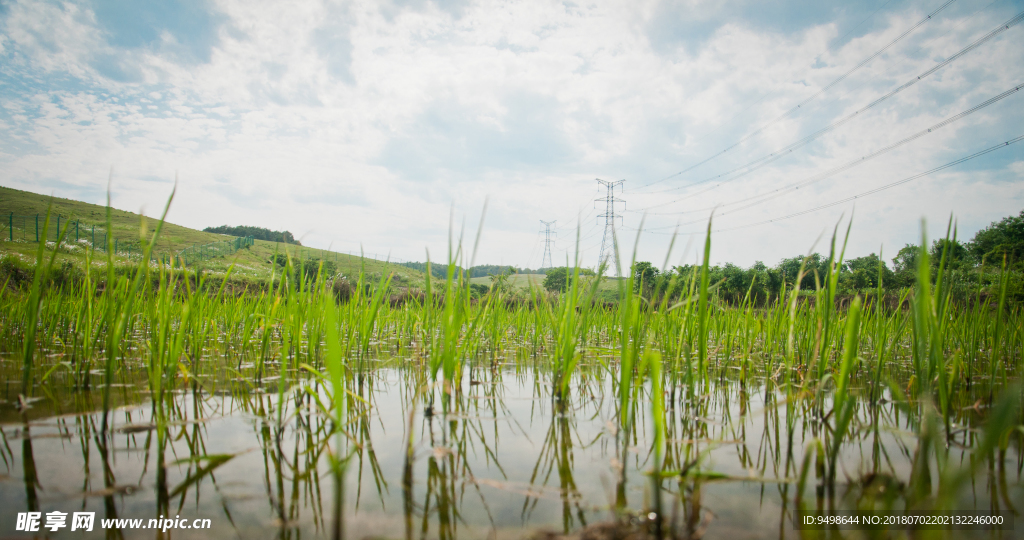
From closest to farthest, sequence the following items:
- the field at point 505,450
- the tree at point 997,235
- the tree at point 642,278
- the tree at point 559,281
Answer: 1. the field at point 505,450
2. the tree at point 642,278
3. the tree at point 559,281
4. the tree at point 997,235

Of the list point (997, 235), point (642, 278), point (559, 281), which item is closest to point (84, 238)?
point (559, 281)

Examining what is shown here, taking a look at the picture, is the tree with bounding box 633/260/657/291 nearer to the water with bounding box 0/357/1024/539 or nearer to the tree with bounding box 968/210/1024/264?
the water with bounding box 0/357/1024/539

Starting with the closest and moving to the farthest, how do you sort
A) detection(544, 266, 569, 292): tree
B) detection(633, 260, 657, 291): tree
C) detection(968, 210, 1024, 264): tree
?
detection(633, 260, 657, 291): tree
detection(544, 266, 569, 292): tree
detection(968, 210, 1024, 264): tree

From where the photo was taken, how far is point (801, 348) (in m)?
2.69

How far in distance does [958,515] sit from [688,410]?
0.89m

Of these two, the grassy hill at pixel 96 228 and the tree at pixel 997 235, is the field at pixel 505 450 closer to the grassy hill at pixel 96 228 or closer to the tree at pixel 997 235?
the grassy hill at pixel 96 228

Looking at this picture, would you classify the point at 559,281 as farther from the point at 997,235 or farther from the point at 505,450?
the point at 997,235

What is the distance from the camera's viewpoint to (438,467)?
1129mm

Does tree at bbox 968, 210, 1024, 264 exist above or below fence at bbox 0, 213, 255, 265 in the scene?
above

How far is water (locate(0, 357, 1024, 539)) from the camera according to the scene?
0.88 metres

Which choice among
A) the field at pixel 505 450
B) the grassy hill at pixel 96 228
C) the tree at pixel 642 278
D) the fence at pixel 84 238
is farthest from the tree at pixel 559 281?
the fence at pixel 84 238

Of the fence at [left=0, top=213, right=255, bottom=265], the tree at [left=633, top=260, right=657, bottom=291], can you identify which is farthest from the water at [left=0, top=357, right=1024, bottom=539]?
the fence at [left=0, top=213, right=255, bottom=265]

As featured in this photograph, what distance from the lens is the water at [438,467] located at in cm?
88

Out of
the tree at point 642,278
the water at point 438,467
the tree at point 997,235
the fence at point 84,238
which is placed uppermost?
the tree at point 997,235
